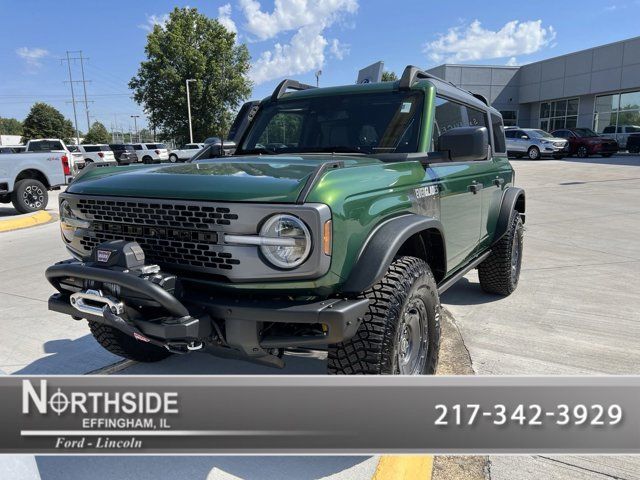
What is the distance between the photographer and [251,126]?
4113 millimetres

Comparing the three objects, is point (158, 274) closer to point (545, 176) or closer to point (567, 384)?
point (567, 384)

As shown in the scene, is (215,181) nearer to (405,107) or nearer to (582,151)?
(405,107)

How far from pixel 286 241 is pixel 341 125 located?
1.70 m

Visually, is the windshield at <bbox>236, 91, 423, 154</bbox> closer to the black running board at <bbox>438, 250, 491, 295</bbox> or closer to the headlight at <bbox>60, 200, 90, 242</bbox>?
the black running board at <bbox>438, 250, 491, 295</bbox>

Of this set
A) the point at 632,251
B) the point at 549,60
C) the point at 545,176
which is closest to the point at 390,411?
the point at 632,251

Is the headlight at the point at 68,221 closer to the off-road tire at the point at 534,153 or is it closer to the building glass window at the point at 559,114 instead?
the off-road tire at the point at 534,153

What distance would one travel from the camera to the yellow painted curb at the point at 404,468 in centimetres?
232

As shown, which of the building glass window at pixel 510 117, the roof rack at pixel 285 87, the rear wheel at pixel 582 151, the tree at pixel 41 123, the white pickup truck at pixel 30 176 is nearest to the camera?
the roof rack at pixel 285 87

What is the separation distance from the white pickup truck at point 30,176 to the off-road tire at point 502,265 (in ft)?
33.5

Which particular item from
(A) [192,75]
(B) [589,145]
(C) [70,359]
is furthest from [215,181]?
(A) [192,75]

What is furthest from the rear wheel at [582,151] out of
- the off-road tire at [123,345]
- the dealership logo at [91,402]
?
the dealership logo at [91,402]

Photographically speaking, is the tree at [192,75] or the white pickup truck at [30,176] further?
the tree at [192,75]

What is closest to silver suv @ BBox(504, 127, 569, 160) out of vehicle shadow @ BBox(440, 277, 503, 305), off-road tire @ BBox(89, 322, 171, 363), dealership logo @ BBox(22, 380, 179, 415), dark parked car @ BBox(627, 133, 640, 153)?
dark parked car @ BBox(627, 133, 640, 153)

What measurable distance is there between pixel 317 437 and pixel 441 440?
1.75 ft
